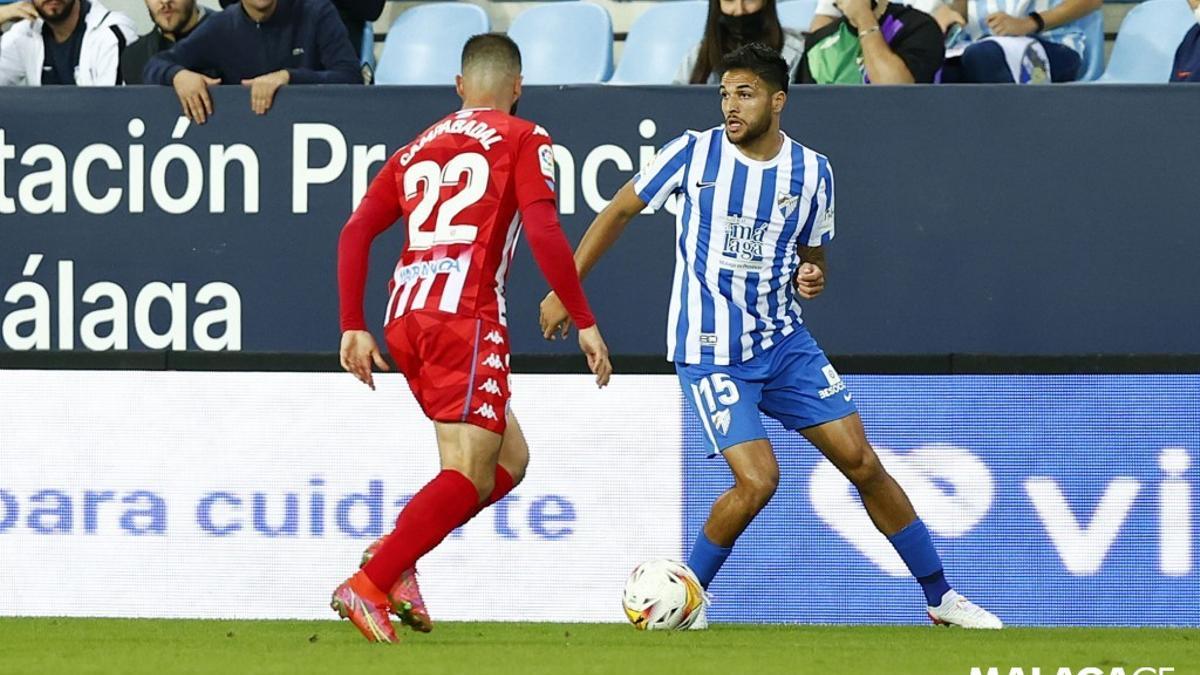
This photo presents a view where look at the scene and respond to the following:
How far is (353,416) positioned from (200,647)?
1.70 m

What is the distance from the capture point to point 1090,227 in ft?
25.9

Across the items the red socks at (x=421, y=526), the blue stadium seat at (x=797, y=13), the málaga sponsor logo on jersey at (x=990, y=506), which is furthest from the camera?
the blue stadium seat at (x=797, y=13)

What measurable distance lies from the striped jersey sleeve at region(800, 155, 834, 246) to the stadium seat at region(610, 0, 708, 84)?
2820 millimetres

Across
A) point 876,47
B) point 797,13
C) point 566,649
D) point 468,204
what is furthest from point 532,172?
point 797,13

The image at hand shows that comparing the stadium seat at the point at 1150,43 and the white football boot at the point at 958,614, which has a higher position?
the stadium seat at the point at 1150,43

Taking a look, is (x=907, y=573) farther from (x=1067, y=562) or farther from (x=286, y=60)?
(x=286, y=60)

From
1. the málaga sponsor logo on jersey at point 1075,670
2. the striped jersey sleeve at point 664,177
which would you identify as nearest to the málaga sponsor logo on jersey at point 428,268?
the striped jersey sleeve at point 664,177

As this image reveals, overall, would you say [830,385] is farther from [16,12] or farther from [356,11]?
[16,12]

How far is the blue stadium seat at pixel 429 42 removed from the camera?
9.61 m

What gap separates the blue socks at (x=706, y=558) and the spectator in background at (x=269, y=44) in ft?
9.48

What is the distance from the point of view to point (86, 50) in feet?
29.7

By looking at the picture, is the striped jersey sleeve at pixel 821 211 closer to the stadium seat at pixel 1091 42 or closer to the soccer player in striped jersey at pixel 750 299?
the soccer player in striped jersey at pixel 750 299

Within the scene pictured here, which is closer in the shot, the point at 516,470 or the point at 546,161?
the point at 546,161

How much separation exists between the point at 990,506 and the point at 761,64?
6.46 ft
